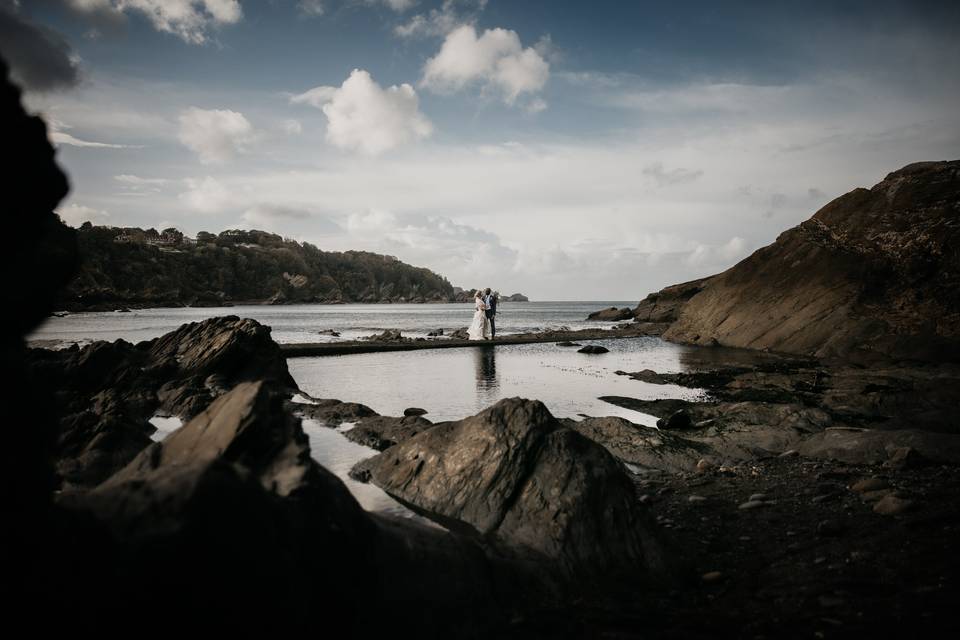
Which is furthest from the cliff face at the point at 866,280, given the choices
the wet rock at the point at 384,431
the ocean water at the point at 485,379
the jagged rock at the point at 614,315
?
the jagged rock at the point at 614,315

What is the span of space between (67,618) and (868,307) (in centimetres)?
3511

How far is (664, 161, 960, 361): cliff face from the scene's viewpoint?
25.9 metres

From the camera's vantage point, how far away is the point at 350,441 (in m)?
12.8

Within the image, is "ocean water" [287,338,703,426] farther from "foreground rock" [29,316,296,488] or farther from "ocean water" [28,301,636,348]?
"ocean water" [28,301,636,348]

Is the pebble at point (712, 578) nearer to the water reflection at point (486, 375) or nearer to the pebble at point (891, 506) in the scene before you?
the pebble at point (891, 506)

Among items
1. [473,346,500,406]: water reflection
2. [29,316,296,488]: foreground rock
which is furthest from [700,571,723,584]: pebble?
[473,346,500,406]: water reflection

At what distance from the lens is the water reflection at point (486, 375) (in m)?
20.3

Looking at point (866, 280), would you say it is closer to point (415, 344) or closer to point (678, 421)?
point (678, 421)

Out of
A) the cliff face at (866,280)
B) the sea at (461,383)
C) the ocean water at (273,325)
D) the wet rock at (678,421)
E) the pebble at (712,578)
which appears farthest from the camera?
the ocean water at (273,325)

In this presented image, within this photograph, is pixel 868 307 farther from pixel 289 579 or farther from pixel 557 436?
pixel 289 579

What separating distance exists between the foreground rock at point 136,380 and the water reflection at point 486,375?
25.1 ft

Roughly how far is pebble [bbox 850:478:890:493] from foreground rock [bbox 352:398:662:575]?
434cm

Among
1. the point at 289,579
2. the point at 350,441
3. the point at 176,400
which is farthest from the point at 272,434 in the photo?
the point at 176,400

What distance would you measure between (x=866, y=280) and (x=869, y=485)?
26.5 metres
